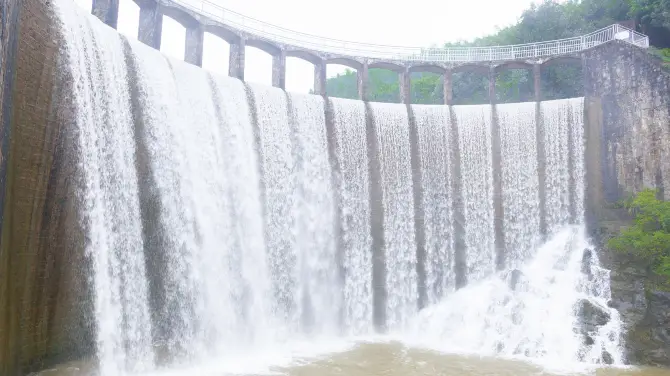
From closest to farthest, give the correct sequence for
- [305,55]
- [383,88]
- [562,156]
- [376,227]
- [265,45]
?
[376,227] → [562,156] → [265,45] → [305,55] → [383,88]

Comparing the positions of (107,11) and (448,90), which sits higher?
(448,90)

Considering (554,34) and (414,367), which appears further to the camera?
(554,34)

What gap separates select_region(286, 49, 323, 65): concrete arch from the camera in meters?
25.4

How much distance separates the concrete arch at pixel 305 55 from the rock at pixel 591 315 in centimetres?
1666

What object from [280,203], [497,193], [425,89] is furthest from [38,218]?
[425,89]

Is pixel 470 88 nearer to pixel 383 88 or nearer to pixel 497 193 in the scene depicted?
pixel 383 88

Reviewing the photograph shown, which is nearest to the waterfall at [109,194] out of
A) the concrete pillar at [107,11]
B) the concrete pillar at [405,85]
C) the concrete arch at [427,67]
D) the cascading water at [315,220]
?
the concrete pillar at [107,11]

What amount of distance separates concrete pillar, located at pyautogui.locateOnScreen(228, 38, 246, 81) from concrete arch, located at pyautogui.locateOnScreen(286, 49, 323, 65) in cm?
283

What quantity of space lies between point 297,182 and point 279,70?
7543 millimetres

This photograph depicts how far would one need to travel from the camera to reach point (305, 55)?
26141mm

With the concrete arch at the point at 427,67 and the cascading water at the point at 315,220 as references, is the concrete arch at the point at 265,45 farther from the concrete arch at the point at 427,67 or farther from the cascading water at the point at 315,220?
the concrete arch at the point at 427,67

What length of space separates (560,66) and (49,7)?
26.9 metres

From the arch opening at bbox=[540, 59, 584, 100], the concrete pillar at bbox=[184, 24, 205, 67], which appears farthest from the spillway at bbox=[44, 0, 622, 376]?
the arch opening at bbox=[540, 59, 584, 100]

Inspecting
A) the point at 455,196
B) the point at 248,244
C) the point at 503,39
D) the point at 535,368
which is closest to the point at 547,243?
the point at 455,196
